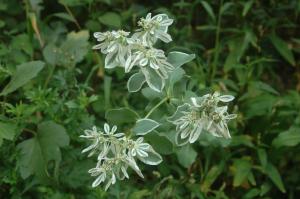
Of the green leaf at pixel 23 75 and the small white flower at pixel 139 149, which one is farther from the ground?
the small white flower at pixel 139 149

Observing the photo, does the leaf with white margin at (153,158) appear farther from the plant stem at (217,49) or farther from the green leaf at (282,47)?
the green leaf at (282,47)

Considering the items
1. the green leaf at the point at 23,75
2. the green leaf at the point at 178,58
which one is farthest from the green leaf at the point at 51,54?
the green leaf at the point at 178,58

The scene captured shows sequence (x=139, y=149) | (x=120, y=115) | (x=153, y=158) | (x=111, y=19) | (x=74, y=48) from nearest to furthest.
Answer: (x=139, y=149) < (x=153, y=158) < (x=120, y=115) < (x=74, y=48) < (x=111, y=19)

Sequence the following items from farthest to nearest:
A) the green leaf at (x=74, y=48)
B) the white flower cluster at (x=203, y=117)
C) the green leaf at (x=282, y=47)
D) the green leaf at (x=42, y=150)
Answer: the green leaf at (x=282, y=47) < the green leaf at (x=74, y=48) < the green leaf at (x=42, y=150) < the white flower cluster at (x=203, y=117)

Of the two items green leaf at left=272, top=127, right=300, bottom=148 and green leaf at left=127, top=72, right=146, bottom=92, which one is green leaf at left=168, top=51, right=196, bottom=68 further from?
green leaf at left=272, top=127, right=300, bottom=148

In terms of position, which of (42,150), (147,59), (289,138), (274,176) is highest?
(147,59)

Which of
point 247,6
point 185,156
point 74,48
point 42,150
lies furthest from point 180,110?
point 247,6

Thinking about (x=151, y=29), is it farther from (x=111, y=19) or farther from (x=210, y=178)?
(x=111, y=19)
